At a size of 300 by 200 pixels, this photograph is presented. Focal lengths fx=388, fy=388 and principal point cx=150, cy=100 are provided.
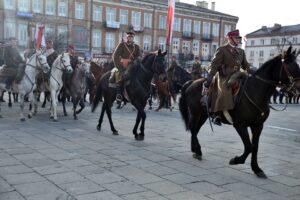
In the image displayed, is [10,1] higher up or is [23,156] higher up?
[10,1]

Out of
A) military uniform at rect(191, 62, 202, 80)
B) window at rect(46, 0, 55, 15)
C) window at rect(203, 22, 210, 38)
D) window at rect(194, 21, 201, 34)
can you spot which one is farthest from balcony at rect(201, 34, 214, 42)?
military uniform at rect(191, 62, 202, 80)

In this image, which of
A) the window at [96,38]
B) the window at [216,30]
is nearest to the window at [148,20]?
the window at [96,38]

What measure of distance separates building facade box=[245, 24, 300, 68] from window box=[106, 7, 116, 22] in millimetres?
34086

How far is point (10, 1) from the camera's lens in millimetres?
49000

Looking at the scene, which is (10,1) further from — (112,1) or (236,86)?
(236,86)

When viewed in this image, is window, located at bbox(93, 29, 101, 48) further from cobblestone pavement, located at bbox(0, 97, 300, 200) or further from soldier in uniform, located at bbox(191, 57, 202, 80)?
cobblestone pavement, located at bbox(0, 97, 300, 200)

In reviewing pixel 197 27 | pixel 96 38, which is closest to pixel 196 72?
pixel 96 38

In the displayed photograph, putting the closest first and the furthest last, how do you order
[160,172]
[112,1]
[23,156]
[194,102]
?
[160,172]
[23,156]
[194,102]
[112,1]

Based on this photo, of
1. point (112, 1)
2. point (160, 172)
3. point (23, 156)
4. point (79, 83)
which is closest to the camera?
point (160, 172)

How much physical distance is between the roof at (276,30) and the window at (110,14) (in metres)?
35.8

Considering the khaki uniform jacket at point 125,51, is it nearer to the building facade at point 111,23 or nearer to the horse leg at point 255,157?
the horse leg at point 255,157

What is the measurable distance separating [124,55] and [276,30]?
7738 cm

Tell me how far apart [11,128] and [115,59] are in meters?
3.27

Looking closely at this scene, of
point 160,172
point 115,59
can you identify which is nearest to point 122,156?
point 160,172
